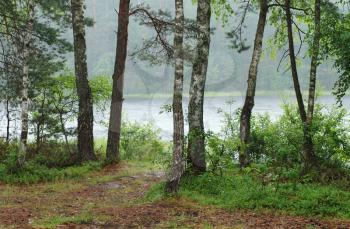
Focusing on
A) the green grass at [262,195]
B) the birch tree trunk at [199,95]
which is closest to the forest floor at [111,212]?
the green grass at [262,195]

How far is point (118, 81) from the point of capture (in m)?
18.4

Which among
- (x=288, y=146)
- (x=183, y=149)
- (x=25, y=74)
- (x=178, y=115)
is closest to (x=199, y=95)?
(x=178, y=115)

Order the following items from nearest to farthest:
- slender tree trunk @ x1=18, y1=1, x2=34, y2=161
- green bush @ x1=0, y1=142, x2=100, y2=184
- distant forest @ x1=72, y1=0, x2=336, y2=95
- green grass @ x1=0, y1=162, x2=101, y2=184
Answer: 1. slender tree trunk @ x1=18, y1=1, x2=34, y2=161
2. green grass @ x1=0, y1=162, x2=101, y2=184
3. green bush @ x1=0, y1=142, x2=100, y2=184
4. distant forest @ x1=72, y1=0, x2=336, y2=95

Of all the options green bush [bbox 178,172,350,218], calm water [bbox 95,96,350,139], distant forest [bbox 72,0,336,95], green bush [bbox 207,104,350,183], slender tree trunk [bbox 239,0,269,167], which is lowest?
calm water [bbox 95,96,350,139]

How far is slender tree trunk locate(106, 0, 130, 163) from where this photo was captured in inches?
717

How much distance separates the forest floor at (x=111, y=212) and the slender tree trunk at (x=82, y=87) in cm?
361

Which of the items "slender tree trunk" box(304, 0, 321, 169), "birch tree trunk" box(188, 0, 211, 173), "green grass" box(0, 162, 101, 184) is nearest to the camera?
"birch tree trunk" box(188, 0, 211, 173)

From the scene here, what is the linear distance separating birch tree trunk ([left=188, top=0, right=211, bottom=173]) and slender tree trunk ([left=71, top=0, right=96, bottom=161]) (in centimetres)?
670

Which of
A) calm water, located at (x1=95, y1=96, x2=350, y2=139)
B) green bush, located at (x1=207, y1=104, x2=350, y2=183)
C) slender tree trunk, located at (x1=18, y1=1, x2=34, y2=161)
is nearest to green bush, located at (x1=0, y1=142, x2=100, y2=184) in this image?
slender tree trunk, located at (x1=18, y1=1, x2=34, y2=161)

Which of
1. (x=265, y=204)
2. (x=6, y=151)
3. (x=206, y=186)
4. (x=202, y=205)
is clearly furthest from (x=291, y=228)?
(x=6, y=151)

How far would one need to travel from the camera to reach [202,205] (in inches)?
421

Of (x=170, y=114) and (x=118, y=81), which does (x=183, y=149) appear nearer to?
(x=118, y=81)

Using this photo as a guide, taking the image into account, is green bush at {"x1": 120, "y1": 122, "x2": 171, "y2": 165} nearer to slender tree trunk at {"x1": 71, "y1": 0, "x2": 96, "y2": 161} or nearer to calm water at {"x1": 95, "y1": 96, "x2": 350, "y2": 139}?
calm water at {"x1": 95, "y1": 96, "x2": 350, "y2": 139}

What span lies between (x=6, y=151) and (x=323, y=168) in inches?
488
